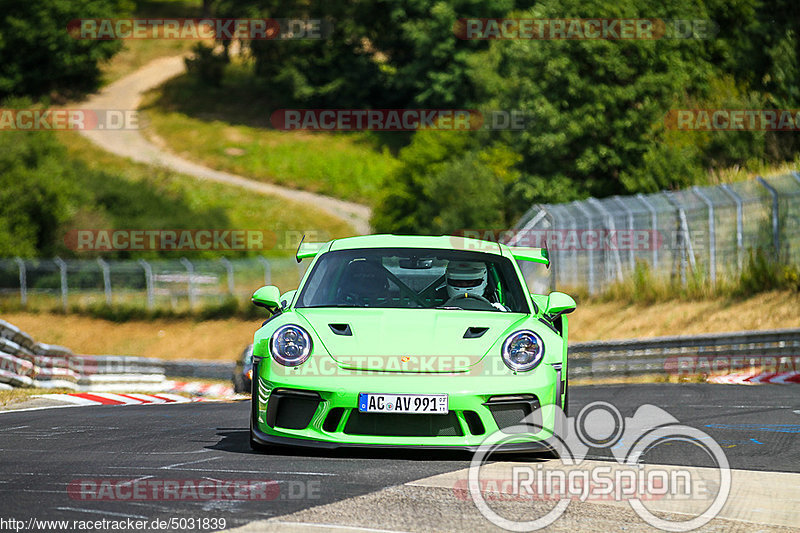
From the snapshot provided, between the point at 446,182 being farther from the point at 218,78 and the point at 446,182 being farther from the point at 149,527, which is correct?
the point at 149,527

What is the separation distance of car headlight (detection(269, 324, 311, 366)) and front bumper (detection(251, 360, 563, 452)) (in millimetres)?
111

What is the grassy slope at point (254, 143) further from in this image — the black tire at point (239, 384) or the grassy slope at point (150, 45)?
the black tire at point (239, 384)

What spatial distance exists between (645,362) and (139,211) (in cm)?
4660

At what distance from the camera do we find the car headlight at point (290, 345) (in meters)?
7.62

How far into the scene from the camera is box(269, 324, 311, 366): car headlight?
7625 millimetres

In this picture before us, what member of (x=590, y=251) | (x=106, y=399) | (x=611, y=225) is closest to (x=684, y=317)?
(x=611, y=225)

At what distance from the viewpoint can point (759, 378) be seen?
674 inches

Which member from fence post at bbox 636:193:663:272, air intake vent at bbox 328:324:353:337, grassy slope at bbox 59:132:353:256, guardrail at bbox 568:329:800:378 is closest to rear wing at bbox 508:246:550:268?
air intake vent at bbox 328:324:353:337

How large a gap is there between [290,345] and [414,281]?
5.84ft

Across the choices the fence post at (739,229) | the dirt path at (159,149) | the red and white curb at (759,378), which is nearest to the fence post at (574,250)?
the fence post at (739,229)

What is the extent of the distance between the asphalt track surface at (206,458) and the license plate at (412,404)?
337 millimetres

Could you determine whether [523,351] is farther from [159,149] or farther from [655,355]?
[159,149]

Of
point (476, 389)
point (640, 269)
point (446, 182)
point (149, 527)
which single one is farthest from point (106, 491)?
point (446, 182)

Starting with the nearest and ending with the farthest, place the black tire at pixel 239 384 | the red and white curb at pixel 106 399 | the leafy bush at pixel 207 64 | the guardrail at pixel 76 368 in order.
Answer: the red and white curb at pixel 106 399 < the guardrail at pixel 76 368 < the black tire at pixel 239 384 < the leafy bush at pixel 207 64
